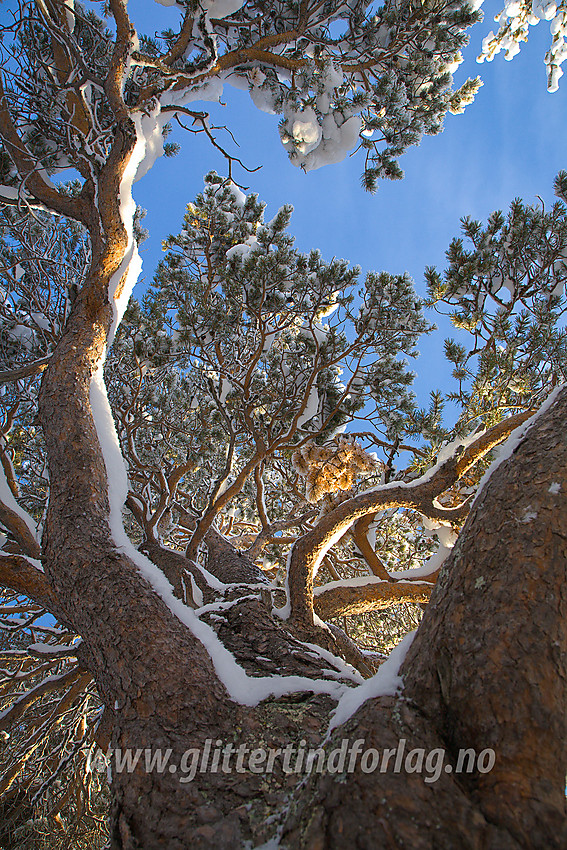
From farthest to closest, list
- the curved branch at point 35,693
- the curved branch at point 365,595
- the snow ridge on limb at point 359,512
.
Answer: the curved branch at point 365,595, the curved branch at point 35,693, the snow ridge on limb at point 359,512

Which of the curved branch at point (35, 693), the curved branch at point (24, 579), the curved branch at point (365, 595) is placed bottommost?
the curved branch at point (35, 693)

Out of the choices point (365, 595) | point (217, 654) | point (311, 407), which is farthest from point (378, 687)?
point (311, 407)

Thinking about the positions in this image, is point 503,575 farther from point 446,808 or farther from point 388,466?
point 388,466

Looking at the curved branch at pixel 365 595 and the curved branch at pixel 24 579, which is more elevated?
the curved branch at pixel 24 579

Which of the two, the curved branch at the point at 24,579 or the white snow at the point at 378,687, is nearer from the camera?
the white snow at the point at 378,687

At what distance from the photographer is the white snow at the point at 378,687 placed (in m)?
1.08

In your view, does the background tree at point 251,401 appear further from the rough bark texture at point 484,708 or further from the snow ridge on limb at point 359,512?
the rough bark texture at point 484,708

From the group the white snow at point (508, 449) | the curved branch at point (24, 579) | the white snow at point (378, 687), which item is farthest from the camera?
the curved branch at point (24, 579)

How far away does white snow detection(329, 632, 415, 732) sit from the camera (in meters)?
1.08

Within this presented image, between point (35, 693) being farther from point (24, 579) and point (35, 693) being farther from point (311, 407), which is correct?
point (311, 407)

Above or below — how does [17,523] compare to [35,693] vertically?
above

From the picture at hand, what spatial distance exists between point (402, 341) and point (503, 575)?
3655 mm

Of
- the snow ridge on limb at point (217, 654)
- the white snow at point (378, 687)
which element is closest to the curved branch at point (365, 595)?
the snow ridge on limb at point (217, 654)

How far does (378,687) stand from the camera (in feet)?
3.60
